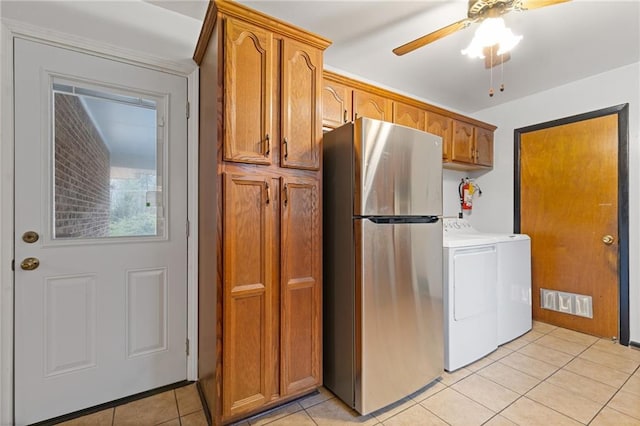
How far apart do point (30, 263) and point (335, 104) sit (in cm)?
210

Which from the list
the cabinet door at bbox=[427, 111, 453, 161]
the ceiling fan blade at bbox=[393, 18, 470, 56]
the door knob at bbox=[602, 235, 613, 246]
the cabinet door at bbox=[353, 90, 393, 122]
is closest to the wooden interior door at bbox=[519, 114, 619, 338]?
the door knob at bbox=[602, 235, 613, 246]

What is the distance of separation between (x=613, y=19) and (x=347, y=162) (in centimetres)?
208

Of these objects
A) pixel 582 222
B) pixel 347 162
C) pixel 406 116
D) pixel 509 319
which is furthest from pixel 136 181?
pixel 582 222

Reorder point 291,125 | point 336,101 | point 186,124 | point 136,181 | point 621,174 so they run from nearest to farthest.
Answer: point 291,125 < point 136,181 < point 186,124 < point 336,101 < point 621,174

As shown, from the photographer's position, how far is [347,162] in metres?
1.65

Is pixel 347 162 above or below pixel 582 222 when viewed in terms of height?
above

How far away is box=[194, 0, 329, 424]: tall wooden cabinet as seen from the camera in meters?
1.42

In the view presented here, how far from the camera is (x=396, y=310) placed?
1.69 m

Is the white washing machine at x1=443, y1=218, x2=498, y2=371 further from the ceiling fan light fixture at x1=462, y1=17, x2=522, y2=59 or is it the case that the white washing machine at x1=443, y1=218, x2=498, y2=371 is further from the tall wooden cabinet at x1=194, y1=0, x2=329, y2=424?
the ceiling fan light fixture at x1=462, y1=17, x2=522, y2=59
